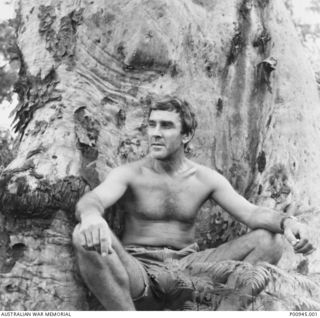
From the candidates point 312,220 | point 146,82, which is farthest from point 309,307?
point 146,82

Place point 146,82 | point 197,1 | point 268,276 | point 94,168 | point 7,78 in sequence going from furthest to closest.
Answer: point 7,78 → point 197,1 → point 146,82 → point 94,168 → point 268,276

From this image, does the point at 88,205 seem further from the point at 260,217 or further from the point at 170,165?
the point at 260,217

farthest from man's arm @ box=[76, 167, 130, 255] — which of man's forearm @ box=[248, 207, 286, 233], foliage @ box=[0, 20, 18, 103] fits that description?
foliage @ box=[0, 20, 18, 103]

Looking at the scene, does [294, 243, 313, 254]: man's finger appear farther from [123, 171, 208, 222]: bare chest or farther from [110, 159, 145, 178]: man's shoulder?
[110, 159, 145, 178]: man's shoulder

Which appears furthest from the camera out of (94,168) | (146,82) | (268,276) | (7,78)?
(7,78)

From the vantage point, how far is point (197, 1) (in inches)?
310

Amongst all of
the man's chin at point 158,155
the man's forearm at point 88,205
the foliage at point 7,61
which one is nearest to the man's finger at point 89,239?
the man's forearm at point 88,205

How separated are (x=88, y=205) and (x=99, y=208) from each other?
0.27 feet

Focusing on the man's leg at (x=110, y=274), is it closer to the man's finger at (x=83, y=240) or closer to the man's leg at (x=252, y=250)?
the man's finger at (x=83, y=240)

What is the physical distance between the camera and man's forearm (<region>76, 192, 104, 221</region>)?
5816mm

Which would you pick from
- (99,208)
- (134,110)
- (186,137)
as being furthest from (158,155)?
(134,110)

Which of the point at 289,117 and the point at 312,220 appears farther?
the point at 289,117

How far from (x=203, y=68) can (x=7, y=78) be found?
4.83 metres

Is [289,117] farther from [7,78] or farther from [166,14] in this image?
[7,78]
